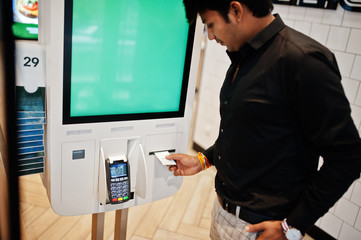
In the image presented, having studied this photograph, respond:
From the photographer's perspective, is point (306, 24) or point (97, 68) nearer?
point (97, 68)

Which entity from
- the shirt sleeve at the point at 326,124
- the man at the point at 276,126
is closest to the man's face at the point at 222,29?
the man at the point at 276,126

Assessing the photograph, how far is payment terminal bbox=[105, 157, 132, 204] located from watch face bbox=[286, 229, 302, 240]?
2.04 ft

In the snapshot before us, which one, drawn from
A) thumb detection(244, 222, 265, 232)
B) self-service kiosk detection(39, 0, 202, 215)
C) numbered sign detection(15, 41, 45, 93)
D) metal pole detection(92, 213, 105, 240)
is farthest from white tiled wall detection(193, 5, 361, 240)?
numbered sign detection(15, 41, 45, 93)

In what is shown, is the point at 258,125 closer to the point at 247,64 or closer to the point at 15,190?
the point at 247,64

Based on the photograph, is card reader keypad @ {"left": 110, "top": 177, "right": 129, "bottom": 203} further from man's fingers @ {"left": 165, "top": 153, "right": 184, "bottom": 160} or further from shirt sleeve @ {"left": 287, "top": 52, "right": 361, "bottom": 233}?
shirt sleeve @ {"left": 287, "top": 52, "right": 361, "bottom": 233}

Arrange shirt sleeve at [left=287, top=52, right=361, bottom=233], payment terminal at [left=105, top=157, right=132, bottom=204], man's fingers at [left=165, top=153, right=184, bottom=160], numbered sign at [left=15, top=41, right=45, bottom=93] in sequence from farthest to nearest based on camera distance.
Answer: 1. man's fingers at [left=165, top=153, right=184, bottom=160]
2. payment terminal at [left=105, top=157, right=132, bottom=204]
3. numbered sign at [left=15, top=41, right=45, bottom=93]
4. shirt sleeve at [left=287, top=52, right=361, bottom=233]

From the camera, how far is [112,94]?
3.81ft

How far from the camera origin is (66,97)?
1060 millimetres

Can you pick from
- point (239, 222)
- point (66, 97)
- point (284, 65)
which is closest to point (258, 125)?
point (284, 65)

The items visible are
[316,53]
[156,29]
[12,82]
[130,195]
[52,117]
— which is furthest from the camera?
[130,195]

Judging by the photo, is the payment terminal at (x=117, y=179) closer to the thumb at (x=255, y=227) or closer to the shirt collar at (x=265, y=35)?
the thumb at (x=255, y=227)

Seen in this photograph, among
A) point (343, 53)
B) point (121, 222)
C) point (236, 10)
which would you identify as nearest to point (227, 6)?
point (236, 10)

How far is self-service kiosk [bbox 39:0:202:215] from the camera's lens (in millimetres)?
1020

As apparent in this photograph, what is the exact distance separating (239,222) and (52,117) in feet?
2.43
